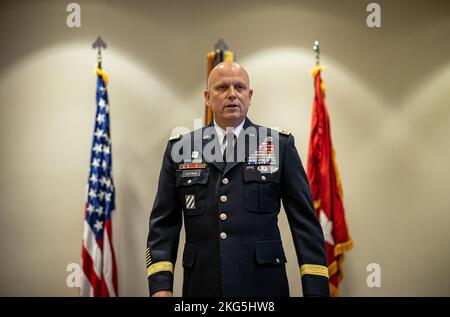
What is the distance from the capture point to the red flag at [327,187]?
3.01 meters

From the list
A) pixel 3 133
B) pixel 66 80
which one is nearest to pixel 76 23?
pixel 66 80

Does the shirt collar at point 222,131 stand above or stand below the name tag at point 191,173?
above

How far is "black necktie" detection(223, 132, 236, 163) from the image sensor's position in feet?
5.01

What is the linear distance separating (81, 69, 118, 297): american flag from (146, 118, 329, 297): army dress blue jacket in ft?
5.22

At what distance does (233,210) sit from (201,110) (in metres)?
2.00

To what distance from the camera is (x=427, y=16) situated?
3414 millimetres

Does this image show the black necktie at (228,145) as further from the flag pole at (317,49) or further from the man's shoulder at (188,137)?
the flag pole at (317,49)

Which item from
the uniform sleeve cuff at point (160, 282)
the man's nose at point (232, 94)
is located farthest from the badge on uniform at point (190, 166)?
the uniform sleeve cuff at point (160, 282)

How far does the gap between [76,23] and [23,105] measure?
82 centimetres

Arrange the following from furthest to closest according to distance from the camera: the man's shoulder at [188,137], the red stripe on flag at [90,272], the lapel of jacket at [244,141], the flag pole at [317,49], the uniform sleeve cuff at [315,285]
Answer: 1. the flag pole at [317,49]
2. the red stripe on flag at [90,272]
3. the man's shoulder at [188,137]
4. the lapel of jacket at [244,141]
5. the uniform sleeve cuff at [315,285]

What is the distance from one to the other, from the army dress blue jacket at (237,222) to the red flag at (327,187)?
1.56 m

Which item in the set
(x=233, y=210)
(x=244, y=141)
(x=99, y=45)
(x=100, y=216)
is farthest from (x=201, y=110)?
(x=233, y=210)

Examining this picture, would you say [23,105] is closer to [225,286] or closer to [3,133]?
[3,133]
